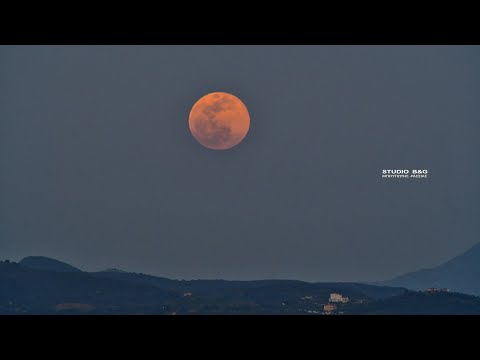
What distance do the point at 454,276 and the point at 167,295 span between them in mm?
46931

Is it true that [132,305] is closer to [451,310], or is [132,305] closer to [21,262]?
[21,262]

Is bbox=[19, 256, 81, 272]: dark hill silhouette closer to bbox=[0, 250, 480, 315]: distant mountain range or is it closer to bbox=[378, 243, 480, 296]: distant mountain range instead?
bbox=[0, 250, 480, 315]: distant mountain range

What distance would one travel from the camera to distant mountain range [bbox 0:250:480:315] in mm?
103750

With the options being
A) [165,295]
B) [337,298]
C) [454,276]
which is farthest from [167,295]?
[454,276]

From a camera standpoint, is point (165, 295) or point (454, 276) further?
point (454, 276)

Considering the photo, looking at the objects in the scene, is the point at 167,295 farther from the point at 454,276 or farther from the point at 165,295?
the point at 454,276

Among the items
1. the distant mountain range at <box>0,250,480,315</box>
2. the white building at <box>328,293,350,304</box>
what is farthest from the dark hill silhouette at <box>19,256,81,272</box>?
the white building at <box>328,293,350,304</box>

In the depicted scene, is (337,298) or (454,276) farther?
(454,276)

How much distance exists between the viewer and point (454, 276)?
12319 cm

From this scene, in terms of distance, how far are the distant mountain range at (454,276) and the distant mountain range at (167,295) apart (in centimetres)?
260

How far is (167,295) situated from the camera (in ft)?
349

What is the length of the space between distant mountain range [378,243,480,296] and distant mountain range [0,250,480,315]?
260 cm
